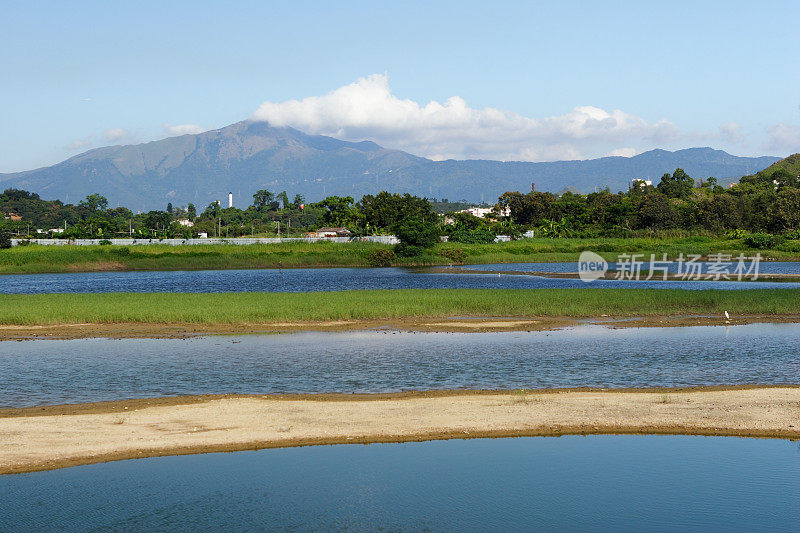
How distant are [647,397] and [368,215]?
150 meters

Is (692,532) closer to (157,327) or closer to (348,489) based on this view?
(348,489)

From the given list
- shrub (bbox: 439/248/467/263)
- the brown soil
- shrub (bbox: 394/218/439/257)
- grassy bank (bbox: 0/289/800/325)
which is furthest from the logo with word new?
the brown soil

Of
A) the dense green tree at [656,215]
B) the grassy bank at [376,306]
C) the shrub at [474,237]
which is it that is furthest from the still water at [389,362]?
the dense green tree at [656,215]

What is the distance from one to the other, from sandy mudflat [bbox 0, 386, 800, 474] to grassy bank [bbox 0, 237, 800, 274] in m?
89.8

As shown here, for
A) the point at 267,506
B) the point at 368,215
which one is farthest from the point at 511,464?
the point at 368,215

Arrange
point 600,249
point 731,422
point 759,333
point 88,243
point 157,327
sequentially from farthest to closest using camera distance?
1. point 88,243
2. point 600,249
3. point 157,327
4. point 759,333
5. point 731,422

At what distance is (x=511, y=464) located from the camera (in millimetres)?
18828

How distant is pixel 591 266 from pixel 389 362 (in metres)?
78.4

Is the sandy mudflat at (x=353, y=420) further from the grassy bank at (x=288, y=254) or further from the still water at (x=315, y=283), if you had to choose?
the grassy bank at (x=288, y=254)

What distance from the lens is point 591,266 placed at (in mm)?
105188

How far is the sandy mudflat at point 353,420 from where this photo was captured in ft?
64.6

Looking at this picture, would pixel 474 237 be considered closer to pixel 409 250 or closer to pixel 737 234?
pixel 409 250

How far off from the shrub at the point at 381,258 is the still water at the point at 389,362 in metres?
75.5

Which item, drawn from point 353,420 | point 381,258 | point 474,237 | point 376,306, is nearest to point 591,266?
point 381,258
